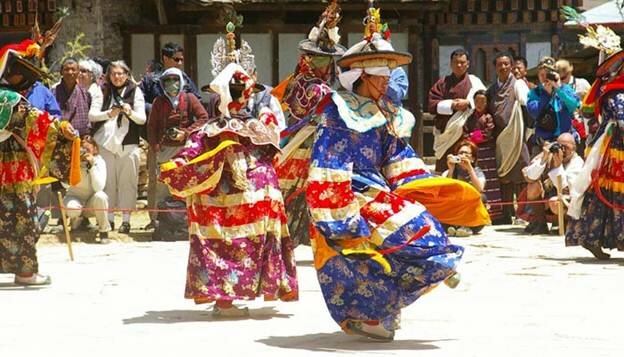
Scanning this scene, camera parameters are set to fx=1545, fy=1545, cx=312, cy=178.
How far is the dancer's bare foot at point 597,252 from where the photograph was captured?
44.2 ft

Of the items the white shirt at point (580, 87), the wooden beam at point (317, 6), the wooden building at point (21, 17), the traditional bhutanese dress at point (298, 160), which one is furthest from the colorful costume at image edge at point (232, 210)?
the wooden building at point (21, 17)

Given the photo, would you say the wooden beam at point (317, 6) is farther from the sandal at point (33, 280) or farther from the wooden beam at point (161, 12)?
the sandal at point (33, 280)

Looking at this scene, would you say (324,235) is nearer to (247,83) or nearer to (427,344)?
(427,344)

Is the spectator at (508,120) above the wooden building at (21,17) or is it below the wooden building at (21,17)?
below

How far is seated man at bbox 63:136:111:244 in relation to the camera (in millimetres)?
15820

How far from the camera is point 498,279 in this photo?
40.2 ft

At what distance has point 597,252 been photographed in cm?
1352

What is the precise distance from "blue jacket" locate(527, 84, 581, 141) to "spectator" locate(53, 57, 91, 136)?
15.8ft

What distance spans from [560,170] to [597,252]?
242 centimetres

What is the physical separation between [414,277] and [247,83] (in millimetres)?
2592

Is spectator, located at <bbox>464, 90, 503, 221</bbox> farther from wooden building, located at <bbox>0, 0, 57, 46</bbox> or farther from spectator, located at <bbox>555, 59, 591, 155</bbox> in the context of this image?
wooden building, located at <bbox>0, 0, 57, 46</bbox>

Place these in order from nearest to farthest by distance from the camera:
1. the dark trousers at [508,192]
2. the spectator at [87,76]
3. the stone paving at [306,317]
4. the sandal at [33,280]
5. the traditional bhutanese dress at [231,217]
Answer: the stone paving at [306,317]
the traditional bhutanese dress at [231,217]
the sandal at [33,280]
the spectator at [87,76]
the dark trousers at [508,192]

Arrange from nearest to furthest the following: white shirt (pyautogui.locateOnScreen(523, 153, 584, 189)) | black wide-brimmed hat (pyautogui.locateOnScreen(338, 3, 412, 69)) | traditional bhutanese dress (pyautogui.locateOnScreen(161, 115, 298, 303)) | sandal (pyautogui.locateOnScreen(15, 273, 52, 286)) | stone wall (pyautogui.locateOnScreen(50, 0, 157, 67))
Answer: black wide-brimmed hat (pyautogui.locateOnScreen(338, 3, 412, 69))
traditional bhutanese dress (pyautogui.locateOnScreen(161, 115, 298, 303))
sandal (pyautogui.locateOnScreen(15, 273, 52, 286))
white shirt (pyautogui.locateOnScreen(523, 153, 584, 189))
stone wall (pyautogui.locateOnScreen(50, 0, 157, 67))

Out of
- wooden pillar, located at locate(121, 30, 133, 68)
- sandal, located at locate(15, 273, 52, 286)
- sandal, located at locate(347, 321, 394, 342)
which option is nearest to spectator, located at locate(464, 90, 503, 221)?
sandal, located at locate(15, 273, 52, 286)
